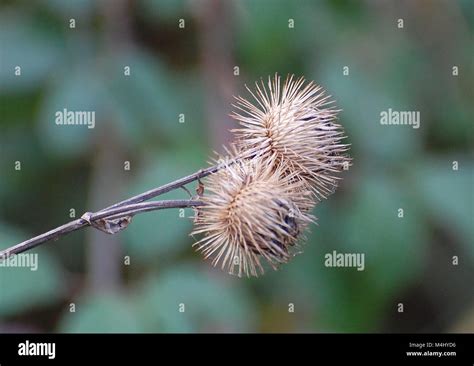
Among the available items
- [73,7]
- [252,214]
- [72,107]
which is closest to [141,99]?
[72,107]

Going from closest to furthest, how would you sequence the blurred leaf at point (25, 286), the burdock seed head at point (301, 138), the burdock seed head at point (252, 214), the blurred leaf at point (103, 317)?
the burdock seed head at point (252, 214) < the burdock seed head at point (301, 138) < the blurred leaf at point (103, 317) < the blurred leaf at point (25, 286)

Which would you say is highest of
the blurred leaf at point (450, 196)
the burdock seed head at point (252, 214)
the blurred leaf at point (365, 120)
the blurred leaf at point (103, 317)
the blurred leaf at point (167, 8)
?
the blurred leaf at point (167, 8)

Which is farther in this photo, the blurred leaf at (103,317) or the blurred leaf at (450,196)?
the blurred leaf at (450,196)

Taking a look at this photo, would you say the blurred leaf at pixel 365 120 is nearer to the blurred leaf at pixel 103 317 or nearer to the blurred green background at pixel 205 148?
the blurred green background at pixel 205 148

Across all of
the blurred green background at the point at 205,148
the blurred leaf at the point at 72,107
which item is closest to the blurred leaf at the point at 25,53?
the blurred green background at the point at 205,148

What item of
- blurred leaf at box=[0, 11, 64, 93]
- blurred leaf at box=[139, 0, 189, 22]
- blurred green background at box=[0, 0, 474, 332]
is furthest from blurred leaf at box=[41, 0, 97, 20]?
blurred leaf at box=[139, 0, 189, 22]
